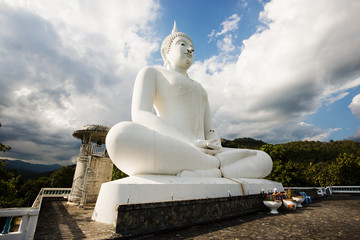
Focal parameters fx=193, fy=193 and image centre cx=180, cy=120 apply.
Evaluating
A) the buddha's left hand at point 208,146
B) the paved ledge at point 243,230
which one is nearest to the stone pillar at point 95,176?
the paved ledge at point 243,230

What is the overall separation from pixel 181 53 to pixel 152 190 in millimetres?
4888

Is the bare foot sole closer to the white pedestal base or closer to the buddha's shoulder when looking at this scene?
the white pedestal base

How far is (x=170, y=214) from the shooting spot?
274cm

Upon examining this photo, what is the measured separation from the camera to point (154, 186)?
11.9 ft

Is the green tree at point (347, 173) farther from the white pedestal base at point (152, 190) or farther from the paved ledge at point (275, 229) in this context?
the white pedestal base at point (152, 190)

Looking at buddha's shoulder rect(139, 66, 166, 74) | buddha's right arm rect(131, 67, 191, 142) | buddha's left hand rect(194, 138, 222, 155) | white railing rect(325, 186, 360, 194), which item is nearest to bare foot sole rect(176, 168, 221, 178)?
buddha's left hand rect(194, 138, 222, 155)

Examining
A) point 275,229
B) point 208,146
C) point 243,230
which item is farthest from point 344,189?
point 243,230

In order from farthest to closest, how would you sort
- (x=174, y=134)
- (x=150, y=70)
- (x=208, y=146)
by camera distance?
(x=150, y=70)
(x=208, y=146)
(x=174, y=134)

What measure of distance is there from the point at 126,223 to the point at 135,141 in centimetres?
192

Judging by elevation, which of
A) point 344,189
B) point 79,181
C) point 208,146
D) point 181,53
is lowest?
point 344,189

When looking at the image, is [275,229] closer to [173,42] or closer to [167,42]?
[173,42]

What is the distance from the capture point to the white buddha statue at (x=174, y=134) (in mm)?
4148

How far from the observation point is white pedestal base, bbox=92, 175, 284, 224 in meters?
3.39

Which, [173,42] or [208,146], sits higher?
[173,42]
